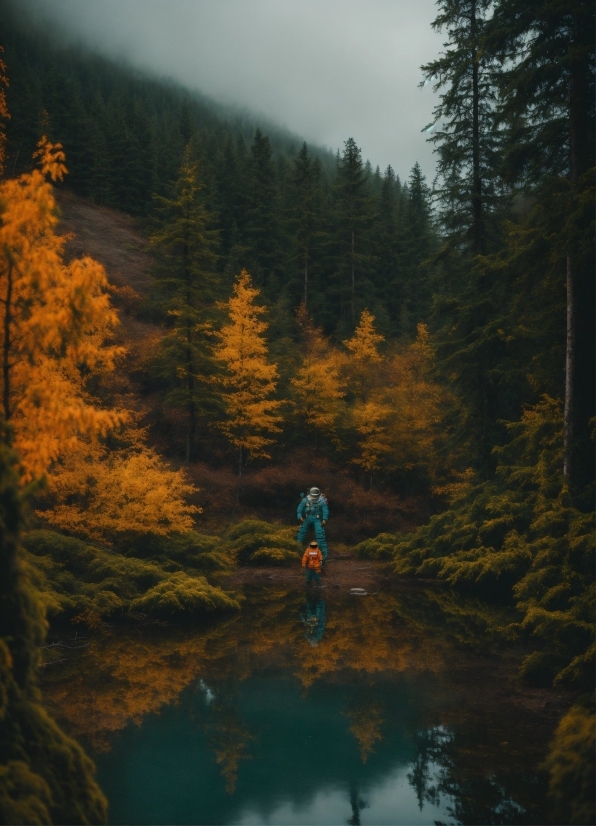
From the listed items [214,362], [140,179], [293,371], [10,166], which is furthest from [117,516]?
[140,179]

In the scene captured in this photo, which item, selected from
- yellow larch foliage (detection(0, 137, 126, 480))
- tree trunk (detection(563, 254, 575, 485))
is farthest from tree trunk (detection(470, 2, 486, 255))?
yellow larch foliage (detection(0, 137, 126, 480))

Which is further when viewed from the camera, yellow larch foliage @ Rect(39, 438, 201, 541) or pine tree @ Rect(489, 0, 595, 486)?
yellow larch foliage @ Rect(39, 438, 201, 541)

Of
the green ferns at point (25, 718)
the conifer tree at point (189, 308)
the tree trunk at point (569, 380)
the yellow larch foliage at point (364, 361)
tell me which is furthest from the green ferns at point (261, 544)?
the green ferns at point (25, 718)

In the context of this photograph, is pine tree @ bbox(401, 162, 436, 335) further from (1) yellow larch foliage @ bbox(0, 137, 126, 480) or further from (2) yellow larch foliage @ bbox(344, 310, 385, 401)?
(1) yellow larch foliage @ bbox(0, 137, 126, 480)

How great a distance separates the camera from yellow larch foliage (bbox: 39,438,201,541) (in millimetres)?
15234

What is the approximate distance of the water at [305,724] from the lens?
6.84m

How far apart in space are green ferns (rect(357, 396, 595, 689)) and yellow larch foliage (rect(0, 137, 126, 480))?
757 centimetres

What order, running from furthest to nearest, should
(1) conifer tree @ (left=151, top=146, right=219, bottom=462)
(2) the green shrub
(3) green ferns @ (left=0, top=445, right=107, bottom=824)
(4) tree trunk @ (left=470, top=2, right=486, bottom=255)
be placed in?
(1) conifer tree @ (left=151, top=146, right=219, bottom=462)
(4) tree trunk @ (left=470, top=2, right=486, bottom=255)
(2) the green shrub
(3) green ferns @ (left=0, top=445, right=107, bottom=824)

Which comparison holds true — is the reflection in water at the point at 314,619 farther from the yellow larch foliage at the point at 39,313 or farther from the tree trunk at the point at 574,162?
the yellow larch foliage at the point at 39,313

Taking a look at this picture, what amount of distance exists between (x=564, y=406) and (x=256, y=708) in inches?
322

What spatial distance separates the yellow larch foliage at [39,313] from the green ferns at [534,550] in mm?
7575

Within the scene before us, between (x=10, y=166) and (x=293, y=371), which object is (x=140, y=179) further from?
(x=293, y=371)

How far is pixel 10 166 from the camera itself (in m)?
49.3

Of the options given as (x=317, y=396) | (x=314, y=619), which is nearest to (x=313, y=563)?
(x=314, y=619)
